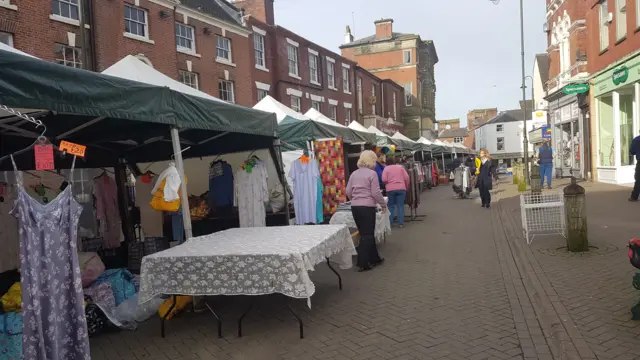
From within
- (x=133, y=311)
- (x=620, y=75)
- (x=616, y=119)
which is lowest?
(x=133, y=311)

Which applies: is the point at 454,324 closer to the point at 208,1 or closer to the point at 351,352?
the point at 351,352

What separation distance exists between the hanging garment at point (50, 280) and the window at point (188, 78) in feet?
50.7

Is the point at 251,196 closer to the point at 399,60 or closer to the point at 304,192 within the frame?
the point at 304,192

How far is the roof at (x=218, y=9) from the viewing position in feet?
64.9

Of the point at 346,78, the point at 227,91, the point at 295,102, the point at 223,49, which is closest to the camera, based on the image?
the point at 223,49

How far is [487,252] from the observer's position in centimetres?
830

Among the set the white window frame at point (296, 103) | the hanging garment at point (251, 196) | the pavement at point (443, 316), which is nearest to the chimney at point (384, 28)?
the white window frame at point (296, 103)

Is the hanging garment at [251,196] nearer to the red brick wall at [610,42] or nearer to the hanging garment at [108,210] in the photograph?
the hanging garment at [108,210]

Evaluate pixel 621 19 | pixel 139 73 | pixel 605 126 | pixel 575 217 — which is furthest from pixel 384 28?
pixel 139 73

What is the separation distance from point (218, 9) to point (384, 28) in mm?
28647

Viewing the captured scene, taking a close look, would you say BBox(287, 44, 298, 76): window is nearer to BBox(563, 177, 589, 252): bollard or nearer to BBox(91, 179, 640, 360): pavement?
BBox(91, 179, 640, 360): pavement

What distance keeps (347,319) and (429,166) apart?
72.7ft

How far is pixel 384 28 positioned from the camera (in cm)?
4697

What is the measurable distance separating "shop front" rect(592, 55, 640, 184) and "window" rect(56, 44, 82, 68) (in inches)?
717
